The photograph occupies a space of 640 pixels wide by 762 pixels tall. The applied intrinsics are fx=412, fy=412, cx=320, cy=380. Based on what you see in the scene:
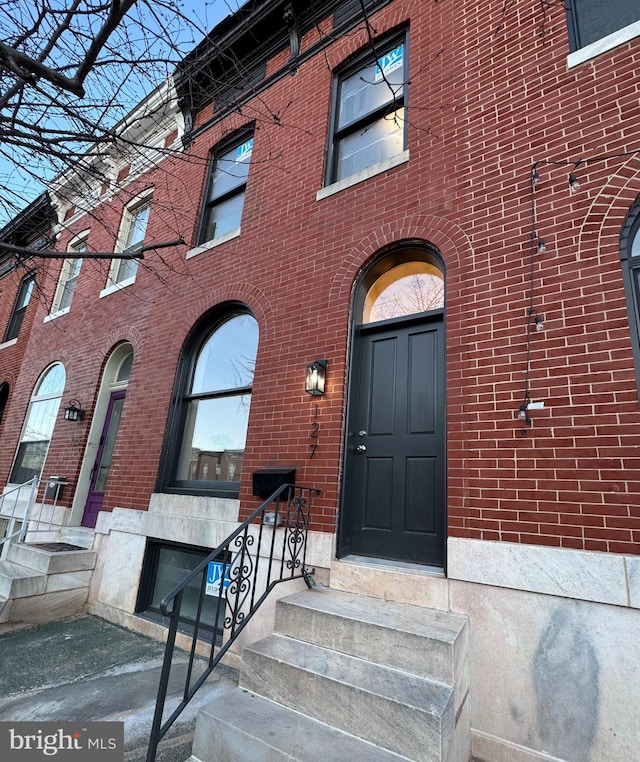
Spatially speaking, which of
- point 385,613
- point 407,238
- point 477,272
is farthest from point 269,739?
point 407,238

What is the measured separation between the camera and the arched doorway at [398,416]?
3.41m

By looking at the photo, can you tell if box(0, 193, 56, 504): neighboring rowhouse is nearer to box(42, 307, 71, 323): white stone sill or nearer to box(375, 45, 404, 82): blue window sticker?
box(42, 307, 71, 323): white stone sill

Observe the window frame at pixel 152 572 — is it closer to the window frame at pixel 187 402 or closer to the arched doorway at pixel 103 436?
the window frame at pixel 187 402

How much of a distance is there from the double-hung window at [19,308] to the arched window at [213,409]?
306 inches

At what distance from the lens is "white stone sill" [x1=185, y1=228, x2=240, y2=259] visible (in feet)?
18.3

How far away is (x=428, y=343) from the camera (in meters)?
3.77

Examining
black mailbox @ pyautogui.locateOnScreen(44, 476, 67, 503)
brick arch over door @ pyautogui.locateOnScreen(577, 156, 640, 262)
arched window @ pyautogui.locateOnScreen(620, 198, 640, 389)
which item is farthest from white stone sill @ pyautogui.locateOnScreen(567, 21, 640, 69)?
black mailbox @ pyautogui.locateOnScreen(44, 476, 67, 503)

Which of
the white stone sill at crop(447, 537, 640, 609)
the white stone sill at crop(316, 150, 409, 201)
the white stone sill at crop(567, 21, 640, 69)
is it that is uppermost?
the white stone sill at crop(567, 21, 640, 69)

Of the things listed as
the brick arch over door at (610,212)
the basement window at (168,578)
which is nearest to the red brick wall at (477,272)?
the brick arch over door at (610,212)

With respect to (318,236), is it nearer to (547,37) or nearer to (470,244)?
(470,244)

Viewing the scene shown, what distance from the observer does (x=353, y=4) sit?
5312 millimetres

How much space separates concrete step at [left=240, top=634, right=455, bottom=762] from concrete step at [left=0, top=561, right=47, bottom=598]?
11.6 ft

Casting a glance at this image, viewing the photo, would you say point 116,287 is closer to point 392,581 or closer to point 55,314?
point 55,314

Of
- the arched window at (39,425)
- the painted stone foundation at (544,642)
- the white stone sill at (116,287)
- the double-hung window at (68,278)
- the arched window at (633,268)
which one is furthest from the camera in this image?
the double-hung window at (68,278)
